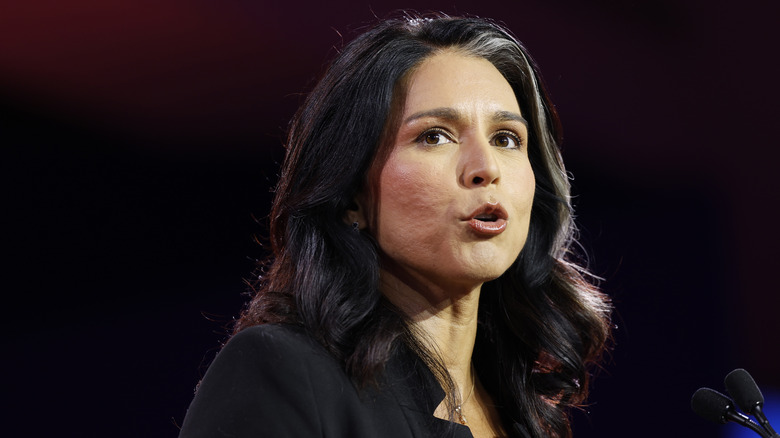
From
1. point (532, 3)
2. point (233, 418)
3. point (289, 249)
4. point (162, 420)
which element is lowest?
point (162, 420)

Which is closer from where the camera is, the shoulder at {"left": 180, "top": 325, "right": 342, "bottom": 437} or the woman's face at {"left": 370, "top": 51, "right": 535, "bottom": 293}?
the shoulder at {"left": 180, "top": 325, "right": 342, "bottom": 437}

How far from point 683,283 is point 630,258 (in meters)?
0.24

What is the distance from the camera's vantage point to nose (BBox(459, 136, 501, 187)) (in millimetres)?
1820

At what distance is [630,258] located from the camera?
3.69m

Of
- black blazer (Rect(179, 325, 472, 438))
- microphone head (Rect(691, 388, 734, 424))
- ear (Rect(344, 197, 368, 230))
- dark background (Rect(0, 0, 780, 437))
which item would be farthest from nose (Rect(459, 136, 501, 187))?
dark background (Rect(0, 0, 780, 437))

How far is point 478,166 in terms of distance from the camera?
1823 millimetres

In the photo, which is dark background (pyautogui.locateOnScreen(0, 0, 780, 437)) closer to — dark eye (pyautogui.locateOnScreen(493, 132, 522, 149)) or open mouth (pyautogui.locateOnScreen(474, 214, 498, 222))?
dark eye (pyautogui.locateOnScreen(493, 132, 522, 149))

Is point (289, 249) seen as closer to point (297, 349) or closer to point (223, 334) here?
point (297, 349)

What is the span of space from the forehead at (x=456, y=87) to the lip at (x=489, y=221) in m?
0.23

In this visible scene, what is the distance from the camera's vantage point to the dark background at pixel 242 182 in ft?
9.04

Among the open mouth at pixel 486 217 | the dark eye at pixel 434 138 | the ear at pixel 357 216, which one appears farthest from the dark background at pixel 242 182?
the open mouth at pixel 486 217

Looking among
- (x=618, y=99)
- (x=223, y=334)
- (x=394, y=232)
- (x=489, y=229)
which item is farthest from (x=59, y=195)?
(x=618, y=99)

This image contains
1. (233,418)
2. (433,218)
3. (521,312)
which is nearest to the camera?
(233,418)

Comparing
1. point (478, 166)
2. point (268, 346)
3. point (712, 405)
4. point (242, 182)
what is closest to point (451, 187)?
point (478, 166)
